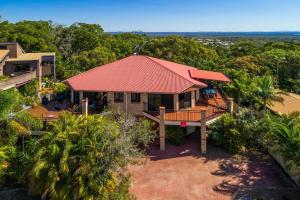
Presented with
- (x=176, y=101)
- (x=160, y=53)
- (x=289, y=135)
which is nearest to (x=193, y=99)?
(x=176, y=101)

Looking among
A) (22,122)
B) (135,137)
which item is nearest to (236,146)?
(135,137)

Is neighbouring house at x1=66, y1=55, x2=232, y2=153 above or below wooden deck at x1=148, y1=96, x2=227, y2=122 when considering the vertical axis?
above

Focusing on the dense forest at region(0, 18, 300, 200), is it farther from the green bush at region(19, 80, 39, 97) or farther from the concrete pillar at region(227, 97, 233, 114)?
the concrete pillar at region(227, 97, 233, 114)

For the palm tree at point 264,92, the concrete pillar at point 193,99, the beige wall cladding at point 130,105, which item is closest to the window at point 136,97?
the beige wall cladding at point 130,105

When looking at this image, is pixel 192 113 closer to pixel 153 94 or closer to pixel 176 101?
pixel 176 101

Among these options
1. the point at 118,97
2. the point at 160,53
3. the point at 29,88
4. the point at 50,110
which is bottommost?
the point at 50,110

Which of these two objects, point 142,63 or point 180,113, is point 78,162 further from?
point 142,63

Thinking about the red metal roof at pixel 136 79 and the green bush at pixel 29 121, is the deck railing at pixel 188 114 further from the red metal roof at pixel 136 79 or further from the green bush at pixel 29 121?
the green bush at pixel 29 121

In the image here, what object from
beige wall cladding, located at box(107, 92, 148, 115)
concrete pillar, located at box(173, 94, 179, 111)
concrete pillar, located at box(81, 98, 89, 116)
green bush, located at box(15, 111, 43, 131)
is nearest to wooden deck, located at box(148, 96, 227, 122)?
concrete pillar, located at box(173, 94, 179, 111)
